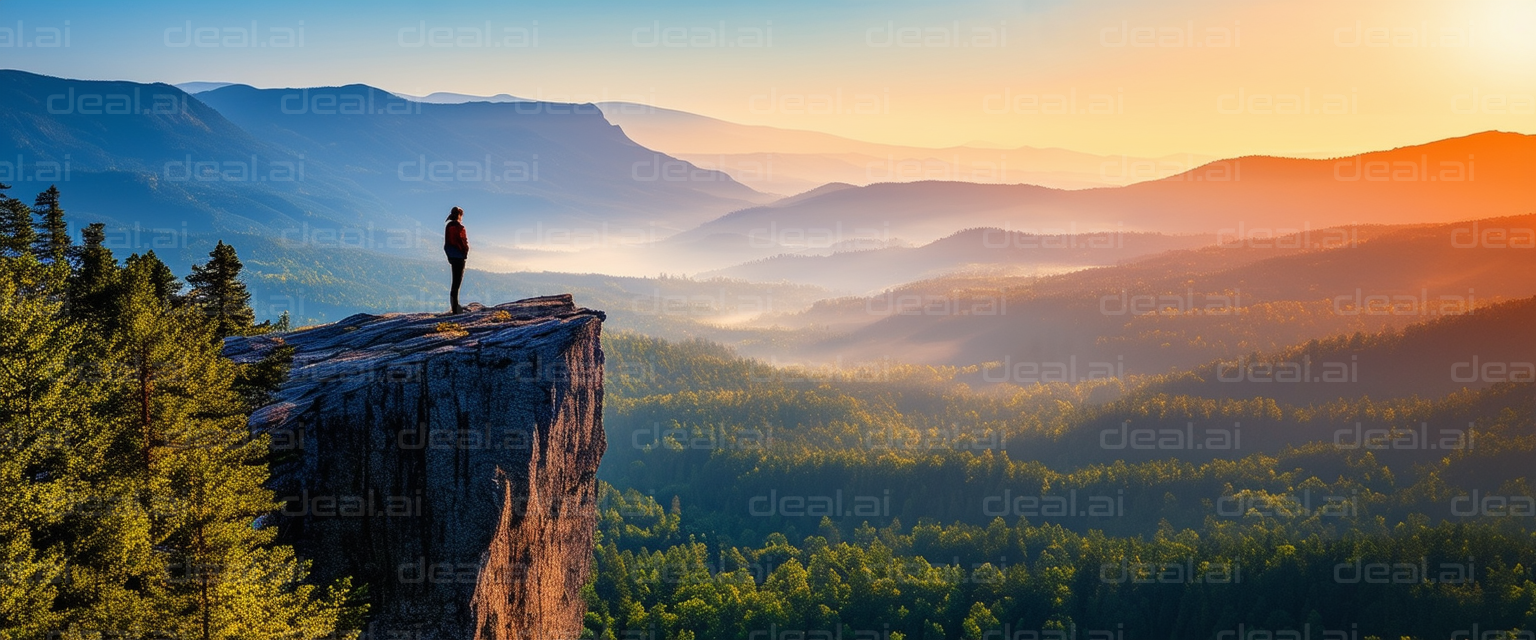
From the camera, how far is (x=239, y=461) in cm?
2959

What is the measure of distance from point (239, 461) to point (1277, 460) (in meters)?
179

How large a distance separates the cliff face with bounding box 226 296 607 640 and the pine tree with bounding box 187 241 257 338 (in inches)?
650

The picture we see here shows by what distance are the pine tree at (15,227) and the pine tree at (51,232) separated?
53 cm

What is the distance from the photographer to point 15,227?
1762 inches

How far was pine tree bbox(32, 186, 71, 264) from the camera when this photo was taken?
45472 mm

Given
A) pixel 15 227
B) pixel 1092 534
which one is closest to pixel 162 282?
pixel 15 227

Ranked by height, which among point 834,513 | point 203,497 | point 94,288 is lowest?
point 834,513

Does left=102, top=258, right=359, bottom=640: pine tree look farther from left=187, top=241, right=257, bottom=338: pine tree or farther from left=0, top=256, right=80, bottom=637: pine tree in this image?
left=187, top=241, right=257, bottom=338: pine tree

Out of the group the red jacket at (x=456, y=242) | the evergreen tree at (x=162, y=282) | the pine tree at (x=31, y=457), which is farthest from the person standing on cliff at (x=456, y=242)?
the pine tree at (x=31, y=457)

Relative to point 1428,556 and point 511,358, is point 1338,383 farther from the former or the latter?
point 511,358

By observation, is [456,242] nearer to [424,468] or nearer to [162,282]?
[424,468]

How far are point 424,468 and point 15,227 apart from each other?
2849 centimetres

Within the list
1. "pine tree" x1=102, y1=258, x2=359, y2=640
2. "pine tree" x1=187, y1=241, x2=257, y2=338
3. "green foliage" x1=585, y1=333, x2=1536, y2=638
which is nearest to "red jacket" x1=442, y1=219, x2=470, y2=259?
"pine tree" x1=102, y1=258, x2=359, y2=640

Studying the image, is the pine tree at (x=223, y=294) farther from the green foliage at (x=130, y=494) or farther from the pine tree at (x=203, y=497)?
the green foliage at (x=130, y=494)
